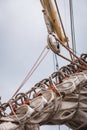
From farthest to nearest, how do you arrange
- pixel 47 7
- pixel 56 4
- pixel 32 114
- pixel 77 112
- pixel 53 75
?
pixel 47 7, pixel 56 4, pixel 53 75, pixel 77 112, pixel 32 114

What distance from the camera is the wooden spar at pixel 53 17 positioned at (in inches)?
499

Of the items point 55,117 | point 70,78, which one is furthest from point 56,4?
point 55,117

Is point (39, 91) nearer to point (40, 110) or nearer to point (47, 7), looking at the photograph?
point (40, 110)

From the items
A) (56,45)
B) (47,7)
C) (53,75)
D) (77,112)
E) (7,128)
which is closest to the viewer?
(7,128)

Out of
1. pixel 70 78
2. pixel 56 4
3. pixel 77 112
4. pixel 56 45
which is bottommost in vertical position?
pixel 77 112

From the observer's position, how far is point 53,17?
12859 mm

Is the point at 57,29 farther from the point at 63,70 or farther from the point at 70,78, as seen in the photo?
the point at 70,78

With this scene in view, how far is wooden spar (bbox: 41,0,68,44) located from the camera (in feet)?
41.5

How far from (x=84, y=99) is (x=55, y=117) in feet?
2.21

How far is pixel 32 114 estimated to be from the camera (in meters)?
7.64

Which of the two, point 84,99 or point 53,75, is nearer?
point 84,99

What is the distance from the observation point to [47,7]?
13219 mm

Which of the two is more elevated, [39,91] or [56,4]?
[56,4]

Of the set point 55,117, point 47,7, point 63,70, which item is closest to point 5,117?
point 55,117
